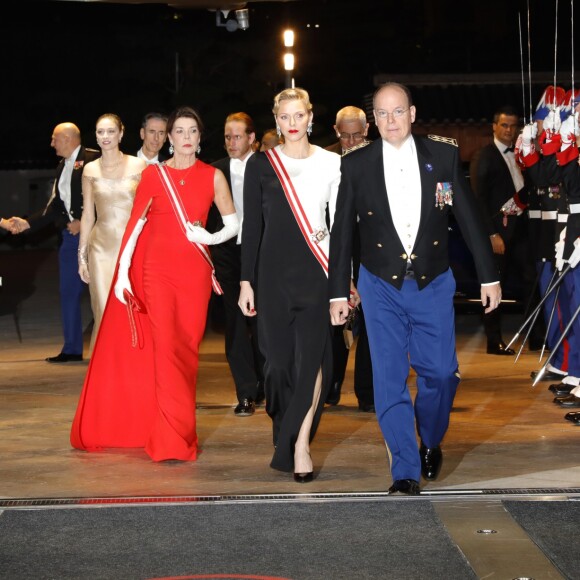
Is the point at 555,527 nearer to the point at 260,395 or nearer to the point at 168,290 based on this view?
the point at 168,290

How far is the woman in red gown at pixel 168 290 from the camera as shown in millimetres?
7258

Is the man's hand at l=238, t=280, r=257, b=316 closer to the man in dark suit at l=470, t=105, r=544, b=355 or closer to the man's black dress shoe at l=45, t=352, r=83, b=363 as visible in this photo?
the man in dark suit at l=470, t=105, r=544, b=355

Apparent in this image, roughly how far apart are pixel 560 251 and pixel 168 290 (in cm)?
293

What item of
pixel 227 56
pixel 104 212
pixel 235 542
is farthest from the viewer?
pixel 227 56

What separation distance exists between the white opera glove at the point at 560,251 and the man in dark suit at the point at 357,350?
1359 millimetres

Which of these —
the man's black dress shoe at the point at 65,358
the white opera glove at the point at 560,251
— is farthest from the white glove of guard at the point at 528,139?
the man's black dress shoe at the point at 65,358

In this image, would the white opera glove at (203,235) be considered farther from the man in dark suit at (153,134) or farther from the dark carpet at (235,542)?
the man in dark suit at (153,134)

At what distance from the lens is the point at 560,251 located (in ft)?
29.3

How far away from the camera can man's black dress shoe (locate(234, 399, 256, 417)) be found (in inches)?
341

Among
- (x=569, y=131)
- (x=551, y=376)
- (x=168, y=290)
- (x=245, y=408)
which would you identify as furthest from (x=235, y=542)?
(x=551, y=376)

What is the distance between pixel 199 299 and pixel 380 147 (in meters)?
1.66

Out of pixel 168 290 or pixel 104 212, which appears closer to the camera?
pixel 168 290

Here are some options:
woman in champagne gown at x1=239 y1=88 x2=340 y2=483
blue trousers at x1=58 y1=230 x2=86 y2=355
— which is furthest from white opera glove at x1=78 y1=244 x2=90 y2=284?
woman in champagne gown at x1=239 y1=88 x2=340 y2=483

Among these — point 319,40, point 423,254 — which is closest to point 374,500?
point 423,254
